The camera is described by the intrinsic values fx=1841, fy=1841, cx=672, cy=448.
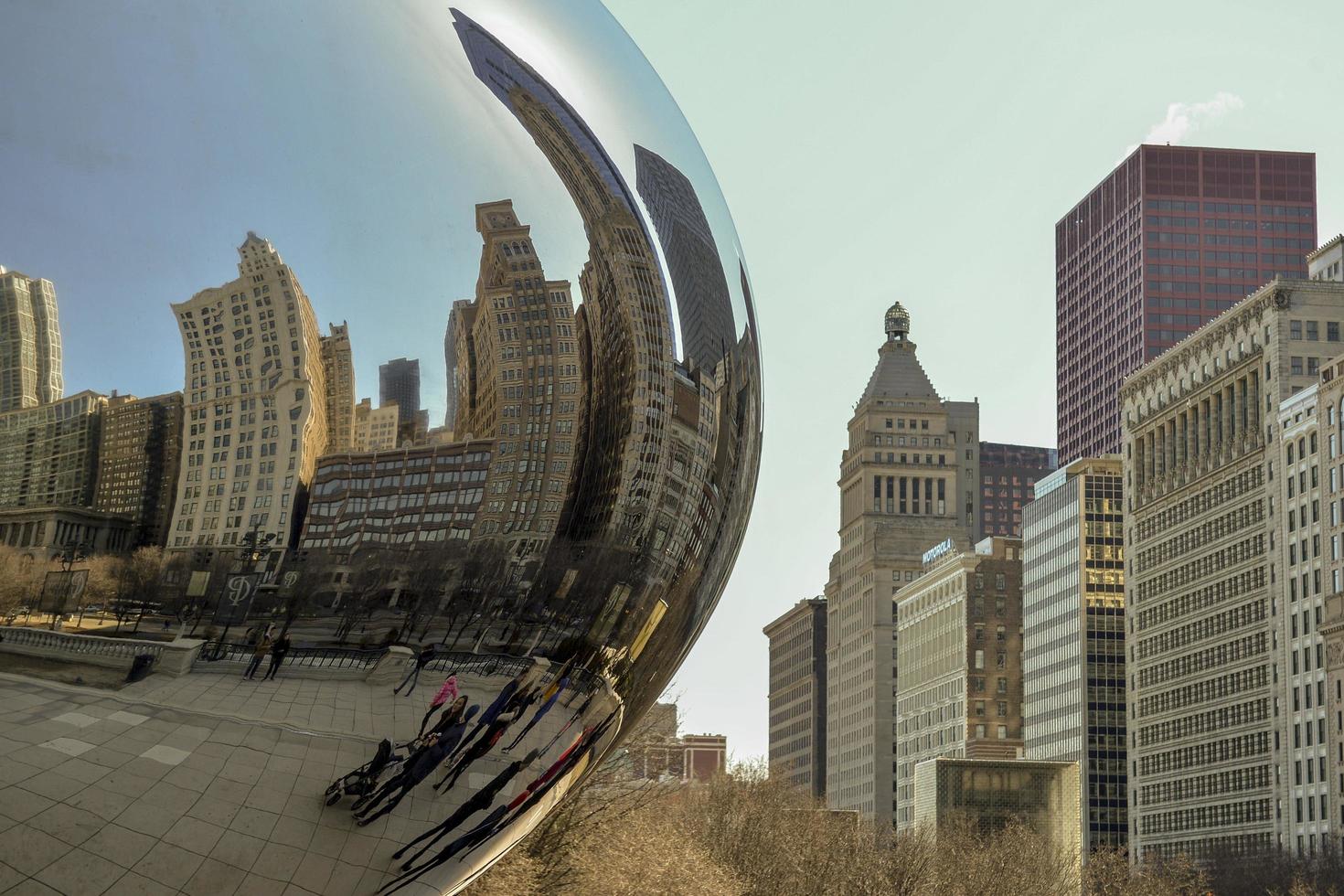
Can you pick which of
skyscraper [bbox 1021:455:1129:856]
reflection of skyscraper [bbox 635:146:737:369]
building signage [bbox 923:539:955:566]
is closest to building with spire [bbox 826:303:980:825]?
building signage [bbox 923:539:955:566]

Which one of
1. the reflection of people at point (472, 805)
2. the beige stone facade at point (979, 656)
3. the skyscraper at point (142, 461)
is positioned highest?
the beige stone facade at point (979, 656)

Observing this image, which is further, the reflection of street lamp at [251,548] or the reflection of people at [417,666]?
the reflection of people at [417,666]

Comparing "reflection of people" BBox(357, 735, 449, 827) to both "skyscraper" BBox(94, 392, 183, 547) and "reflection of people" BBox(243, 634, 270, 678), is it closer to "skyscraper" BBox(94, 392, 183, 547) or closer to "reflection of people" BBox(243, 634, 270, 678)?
"reflection of people" BBox(243, 634, 270, 678)

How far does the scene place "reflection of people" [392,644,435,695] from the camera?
278 cm

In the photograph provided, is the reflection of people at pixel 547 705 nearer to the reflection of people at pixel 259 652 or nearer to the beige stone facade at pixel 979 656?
the reflection of people at pixel 259 652

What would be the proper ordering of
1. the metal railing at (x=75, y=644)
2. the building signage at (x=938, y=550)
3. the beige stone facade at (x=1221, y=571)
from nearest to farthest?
1. the metal railing at (x=75, y=644)
2. the beige stone facade at (x=1221, y=571)
3. the building signage at (x=938, y=550)

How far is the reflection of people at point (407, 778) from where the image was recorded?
275cm

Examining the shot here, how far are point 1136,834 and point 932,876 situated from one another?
61.3 meters

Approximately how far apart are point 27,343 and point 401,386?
1.73 feet

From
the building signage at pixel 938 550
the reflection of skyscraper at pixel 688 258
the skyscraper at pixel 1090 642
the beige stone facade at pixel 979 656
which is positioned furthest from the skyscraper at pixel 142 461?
the building signage at pixel 938 550

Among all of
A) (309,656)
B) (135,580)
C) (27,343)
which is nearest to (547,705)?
(309,656)

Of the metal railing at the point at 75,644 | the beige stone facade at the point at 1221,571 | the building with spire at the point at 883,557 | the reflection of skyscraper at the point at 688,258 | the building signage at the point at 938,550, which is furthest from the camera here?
the building with spire at the point at 883,557

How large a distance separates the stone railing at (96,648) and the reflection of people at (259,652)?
0.26 ft

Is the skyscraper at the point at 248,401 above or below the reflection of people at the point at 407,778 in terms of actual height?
above
